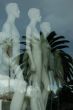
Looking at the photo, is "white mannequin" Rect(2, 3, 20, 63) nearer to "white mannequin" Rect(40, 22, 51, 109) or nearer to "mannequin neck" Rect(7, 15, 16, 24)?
"mannequin neck" Rect(7, 15, 16, 24)

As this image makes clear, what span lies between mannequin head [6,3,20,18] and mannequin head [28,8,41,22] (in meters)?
0.16

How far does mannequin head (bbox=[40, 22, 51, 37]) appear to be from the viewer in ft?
30.2

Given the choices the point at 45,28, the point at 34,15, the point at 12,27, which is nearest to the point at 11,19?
the point at 12,27

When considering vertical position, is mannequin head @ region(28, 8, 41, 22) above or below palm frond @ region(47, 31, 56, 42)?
above

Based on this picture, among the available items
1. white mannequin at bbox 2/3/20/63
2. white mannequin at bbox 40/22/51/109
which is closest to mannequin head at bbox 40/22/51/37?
white mannequin at bbox 40/22/51/109

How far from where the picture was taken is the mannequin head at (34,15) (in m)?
9.23

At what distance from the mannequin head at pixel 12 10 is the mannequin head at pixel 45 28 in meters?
0.36

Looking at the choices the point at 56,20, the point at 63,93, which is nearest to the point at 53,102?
the point at 63,93

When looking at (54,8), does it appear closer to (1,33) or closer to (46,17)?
(46,17)

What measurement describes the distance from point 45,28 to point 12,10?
501 mm

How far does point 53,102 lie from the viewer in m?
9.12

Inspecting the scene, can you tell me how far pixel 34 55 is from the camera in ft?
30.0

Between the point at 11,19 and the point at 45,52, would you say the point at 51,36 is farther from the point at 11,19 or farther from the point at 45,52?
the point at 11,19

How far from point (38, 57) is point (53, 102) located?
0.62m
